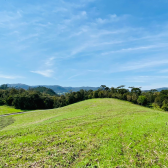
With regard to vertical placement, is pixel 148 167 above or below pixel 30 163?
above

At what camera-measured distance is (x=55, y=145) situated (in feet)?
43.1

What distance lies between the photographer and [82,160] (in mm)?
9844

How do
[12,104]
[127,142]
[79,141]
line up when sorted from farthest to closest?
1. [12,104]
2. [79,141]
3. [127,142]

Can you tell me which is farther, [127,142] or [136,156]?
[127,142]

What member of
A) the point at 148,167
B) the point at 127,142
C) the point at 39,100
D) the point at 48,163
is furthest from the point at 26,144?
the point at 39,100

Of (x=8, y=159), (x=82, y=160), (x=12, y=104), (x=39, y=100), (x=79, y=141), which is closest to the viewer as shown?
(x=82, y=160)

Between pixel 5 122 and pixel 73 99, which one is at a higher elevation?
pixel 73 99

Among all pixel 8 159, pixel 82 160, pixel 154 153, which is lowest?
pixel 8 159

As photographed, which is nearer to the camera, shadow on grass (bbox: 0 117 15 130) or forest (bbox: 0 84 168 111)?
shadow on grass (bbox: 0 117 15 130)

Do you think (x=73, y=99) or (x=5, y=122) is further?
(x=73, y=99)

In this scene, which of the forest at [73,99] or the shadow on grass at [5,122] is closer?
the shadow on grass at [5,122]

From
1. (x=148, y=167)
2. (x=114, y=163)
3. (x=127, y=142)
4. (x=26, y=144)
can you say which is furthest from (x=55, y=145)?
(x=148, y=167)

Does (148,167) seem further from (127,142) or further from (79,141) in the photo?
(79,141)

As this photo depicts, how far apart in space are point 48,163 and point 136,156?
7666 millimetres
